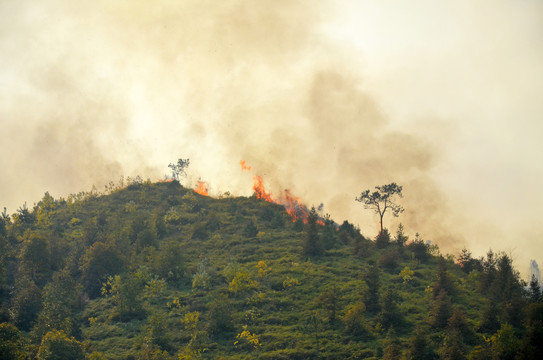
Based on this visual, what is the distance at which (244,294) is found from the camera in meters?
96.7

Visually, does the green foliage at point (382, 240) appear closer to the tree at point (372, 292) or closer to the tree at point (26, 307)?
the tree at point (372, 292)

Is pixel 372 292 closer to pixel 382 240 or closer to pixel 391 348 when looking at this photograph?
pixel 391 348

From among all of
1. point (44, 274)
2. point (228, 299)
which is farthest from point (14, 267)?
point (228, 299)

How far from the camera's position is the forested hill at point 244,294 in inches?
2965

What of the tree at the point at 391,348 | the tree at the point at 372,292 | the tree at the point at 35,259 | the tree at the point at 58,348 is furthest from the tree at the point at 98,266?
the tree at the point at 391,348

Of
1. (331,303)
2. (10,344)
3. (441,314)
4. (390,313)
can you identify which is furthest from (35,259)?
(441,314)

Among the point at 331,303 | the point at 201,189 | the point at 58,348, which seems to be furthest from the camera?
→ the point at 201,189

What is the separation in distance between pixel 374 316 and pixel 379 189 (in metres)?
50.9

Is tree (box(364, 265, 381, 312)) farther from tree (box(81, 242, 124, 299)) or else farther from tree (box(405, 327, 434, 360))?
tree (box(81, 242, 124, 299))

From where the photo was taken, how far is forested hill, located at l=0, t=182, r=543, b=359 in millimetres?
75312

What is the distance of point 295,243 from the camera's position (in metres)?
122

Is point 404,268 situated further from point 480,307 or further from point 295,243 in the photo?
point 295,243

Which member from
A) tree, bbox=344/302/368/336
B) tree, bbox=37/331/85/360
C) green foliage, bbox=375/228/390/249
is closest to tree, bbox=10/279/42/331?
tree, bbox=37/331/85/360

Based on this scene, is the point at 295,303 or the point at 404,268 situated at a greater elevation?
the point at 404,268
